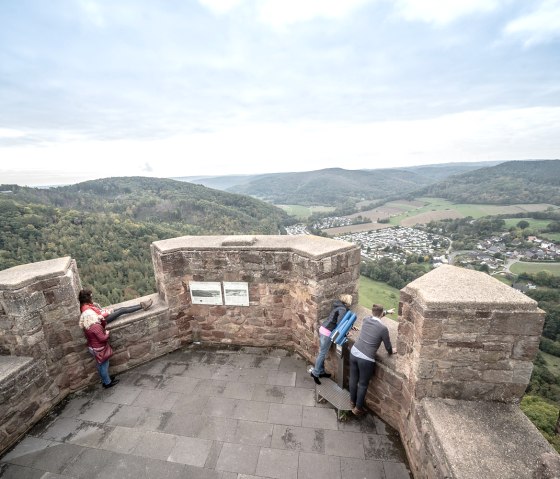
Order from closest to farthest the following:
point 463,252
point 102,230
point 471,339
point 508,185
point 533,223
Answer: point 471,339 < point 102,230 < point 463,252 < point 533,223 < point 508,185

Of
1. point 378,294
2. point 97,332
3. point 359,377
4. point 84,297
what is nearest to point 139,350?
point 97,332

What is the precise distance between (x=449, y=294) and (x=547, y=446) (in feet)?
4.78

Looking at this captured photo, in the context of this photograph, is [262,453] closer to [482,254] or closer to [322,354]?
[322,354]

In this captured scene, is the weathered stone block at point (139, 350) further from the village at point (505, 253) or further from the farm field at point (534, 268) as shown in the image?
the farm field at point (534, 268)

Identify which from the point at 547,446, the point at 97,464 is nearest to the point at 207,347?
the point at 97,464

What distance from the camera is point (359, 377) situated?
362 cm

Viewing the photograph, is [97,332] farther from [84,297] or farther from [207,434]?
[207,434]

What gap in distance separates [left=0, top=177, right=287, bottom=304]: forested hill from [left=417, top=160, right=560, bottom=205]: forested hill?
86.5 m

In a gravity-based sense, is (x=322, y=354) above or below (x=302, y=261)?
below

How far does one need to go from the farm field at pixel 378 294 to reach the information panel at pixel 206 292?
23.9 meters

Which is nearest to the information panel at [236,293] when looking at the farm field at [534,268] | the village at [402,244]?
the village at [402,244]

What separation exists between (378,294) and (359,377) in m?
30.1

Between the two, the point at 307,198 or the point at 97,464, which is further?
the point at 307,198

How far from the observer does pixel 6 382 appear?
131 inches
